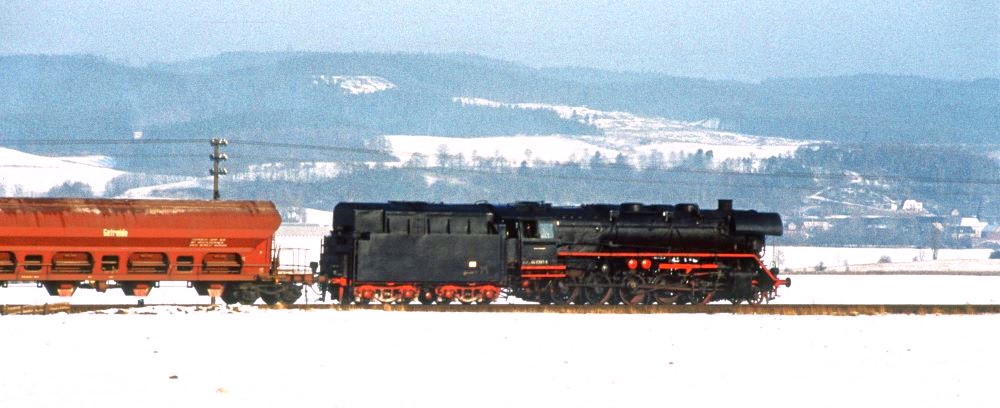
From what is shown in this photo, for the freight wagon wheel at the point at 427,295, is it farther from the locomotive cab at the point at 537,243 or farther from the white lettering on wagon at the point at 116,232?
the white lettering on wagon at the point at 116,232

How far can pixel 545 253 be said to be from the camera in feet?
150

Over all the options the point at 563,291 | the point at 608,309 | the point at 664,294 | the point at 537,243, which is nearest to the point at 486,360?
the point at 608,309

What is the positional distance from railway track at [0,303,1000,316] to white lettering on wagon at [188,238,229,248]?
2531 mm

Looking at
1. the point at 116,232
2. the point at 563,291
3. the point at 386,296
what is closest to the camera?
the point at 116,232

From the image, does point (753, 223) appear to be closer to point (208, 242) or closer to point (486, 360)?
point (208, 242)

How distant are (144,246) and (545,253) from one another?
13.0 metres

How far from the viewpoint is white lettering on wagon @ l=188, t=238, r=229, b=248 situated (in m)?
43.2

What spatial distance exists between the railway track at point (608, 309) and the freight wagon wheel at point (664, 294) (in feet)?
8.72

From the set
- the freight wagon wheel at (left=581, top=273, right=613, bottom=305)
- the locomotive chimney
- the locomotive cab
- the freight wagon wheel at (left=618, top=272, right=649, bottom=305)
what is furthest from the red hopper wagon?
the locomotive chimney

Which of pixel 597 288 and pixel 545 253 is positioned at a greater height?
pixel 545 253

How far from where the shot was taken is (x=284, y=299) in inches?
1753

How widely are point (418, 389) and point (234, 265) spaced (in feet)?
60.8

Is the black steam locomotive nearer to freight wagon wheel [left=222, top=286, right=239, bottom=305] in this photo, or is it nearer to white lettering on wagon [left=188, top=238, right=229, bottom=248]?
freight wagon wheel [left=222, top=286, right=239, bottom=305]

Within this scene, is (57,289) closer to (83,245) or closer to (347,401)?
(83,245)
